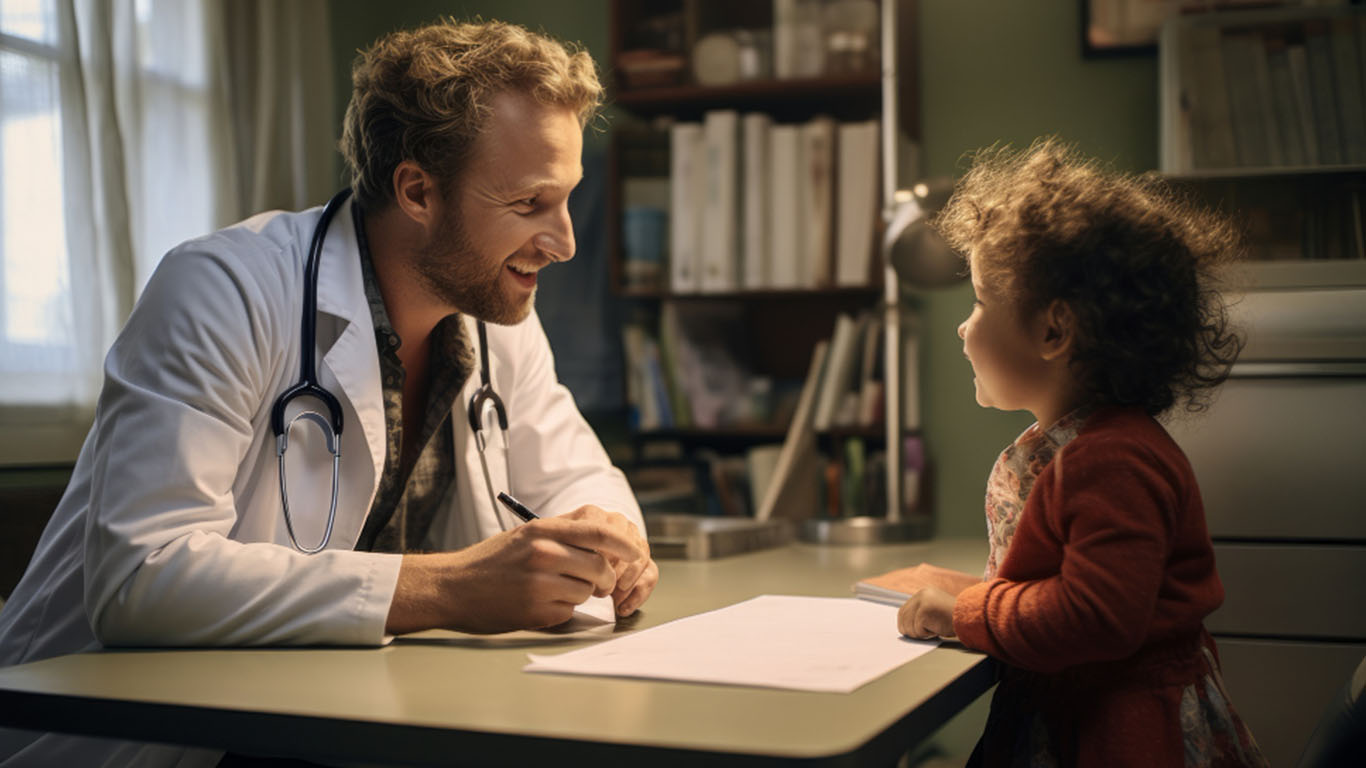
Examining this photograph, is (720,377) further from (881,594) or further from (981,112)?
(881,594)

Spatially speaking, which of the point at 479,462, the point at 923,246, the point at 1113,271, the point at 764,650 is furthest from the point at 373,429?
the point at 923,246

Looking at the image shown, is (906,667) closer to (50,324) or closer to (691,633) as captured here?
(691,633)

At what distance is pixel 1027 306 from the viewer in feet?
3.26

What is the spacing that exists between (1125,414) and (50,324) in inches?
75.2

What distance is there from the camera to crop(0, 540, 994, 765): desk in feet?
2.15

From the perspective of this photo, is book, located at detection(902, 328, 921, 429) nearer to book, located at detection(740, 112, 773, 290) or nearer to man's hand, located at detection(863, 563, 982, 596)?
book, located at detection(740, 112, 773, 290)

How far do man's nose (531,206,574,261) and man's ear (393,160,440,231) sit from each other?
0.13 m

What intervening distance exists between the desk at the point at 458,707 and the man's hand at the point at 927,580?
20cm

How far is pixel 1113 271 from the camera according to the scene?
93 cm

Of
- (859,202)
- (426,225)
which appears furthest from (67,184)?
(859,202)

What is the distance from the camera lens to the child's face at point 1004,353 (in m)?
1.01

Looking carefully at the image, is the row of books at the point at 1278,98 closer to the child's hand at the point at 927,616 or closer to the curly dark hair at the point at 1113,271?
the curly dark hair at the point at 1113,271

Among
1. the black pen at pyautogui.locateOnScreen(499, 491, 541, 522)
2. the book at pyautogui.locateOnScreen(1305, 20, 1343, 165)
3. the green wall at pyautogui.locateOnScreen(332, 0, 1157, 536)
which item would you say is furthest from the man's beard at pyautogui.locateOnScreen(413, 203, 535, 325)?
the green wall at pyautogui.locateOnScreen(332, 0, 1157, 536)

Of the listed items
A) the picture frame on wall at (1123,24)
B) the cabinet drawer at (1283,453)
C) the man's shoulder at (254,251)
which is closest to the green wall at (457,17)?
the picture frame on wall at (1123,24)
